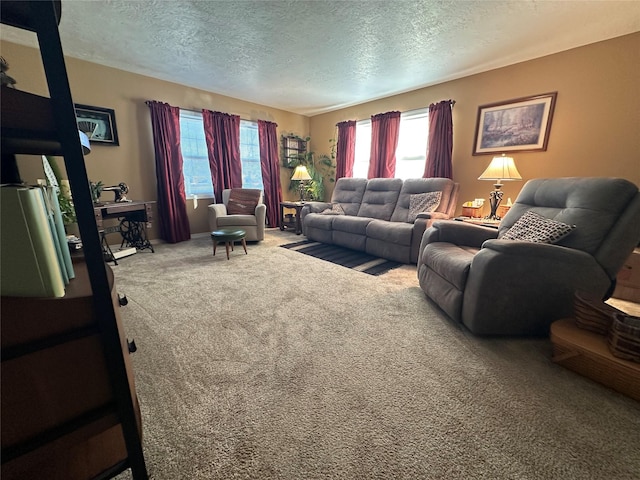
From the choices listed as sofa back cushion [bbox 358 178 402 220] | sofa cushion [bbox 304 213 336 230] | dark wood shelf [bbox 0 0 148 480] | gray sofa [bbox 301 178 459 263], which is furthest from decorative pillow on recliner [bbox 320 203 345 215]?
dark wood shelf [bbox 0 0 148 480]

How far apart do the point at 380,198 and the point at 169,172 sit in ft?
10.4

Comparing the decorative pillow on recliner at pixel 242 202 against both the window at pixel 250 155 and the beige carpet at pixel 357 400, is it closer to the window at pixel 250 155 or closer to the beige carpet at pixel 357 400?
the window at pixel 250 155

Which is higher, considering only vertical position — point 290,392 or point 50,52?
point 50,52

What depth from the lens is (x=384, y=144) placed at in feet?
14.1

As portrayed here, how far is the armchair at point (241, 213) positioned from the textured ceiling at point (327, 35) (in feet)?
5.41

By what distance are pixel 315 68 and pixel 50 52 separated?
11.0 ft

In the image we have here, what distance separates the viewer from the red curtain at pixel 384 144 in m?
4.20

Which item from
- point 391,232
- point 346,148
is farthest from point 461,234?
point 346,148

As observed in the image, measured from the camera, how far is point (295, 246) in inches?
151

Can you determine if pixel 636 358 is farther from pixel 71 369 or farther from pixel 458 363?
pixel 71 369

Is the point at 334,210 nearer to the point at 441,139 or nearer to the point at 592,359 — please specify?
the point at 441,139

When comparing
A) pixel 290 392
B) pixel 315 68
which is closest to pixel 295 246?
pixel 315 68

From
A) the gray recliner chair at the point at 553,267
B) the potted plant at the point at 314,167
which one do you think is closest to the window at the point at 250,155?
the potted plant at the point at 314,167

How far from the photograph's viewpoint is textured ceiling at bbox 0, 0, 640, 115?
2111 millimetres
